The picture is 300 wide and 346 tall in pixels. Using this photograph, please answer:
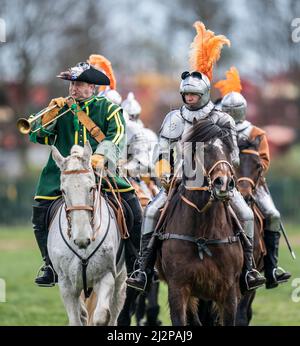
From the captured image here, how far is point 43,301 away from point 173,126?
8.49m

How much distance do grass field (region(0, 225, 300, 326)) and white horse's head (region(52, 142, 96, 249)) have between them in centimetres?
184

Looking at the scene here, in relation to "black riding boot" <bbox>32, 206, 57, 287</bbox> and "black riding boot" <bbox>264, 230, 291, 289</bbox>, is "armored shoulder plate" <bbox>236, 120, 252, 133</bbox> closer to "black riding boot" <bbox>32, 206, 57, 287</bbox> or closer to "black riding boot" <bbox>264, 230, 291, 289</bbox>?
"black riding boot" <bbox>264, 230, 291, 289</bbox>

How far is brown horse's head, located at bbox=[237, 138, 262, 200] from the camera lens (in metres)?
13.0

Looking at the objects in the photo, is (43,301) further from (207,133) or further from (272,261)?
(207,133)

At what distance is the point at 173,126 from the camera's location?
433 inches

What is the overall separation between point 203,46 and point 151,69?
48.8 m

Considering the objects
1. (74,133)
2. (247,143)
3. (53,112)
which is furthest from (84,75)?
(247,143)

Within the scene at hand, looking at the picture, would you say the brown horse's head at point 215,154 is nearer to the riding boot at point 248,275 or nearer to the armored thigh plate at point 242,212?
the armored thigh plate at point 242,212

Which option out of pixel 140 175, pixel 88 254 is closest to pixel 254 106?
pixel 140 175

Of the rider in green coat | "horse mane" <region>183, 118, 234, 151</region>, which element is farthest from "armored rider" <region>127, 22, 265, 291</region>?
the rider in green coat

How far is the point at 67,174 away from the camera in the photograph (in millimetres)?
10172

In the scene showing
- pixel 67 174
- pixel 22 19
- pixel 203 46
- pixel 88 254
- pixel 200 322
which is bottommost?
pixel 200 322
